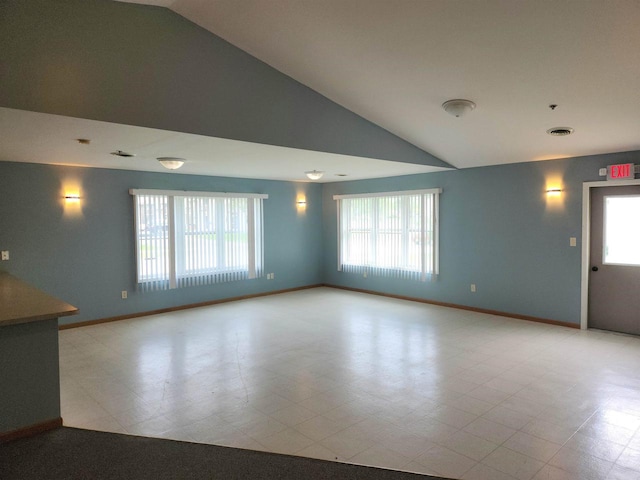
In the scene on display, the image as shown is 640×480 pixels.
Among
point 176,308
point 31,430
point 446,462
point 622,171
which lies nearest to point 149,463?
point 31,430

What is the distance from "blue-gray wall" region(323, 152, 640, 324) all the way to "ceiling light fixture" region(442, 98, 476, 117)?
89.4 inches

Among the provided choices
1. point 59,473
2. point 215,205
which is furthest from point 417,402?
point 215,205

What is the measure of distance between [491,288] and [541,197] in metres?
1.53

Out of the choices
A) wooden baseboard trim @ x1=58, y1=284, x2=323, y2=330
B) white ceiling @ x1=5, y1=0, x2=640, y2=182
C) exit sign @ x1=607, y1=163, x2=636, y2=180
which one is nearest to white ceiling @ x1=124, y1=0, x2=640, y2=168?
white ceiling @ x1=5, y1=0, x2=640, y2=182

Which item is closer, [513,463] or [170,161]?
[513,463]

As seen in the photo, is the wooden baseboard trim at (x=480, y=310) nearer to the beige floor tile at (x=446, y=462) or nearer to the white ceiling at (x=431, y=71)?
the white ceiling at (x=431, y=71)

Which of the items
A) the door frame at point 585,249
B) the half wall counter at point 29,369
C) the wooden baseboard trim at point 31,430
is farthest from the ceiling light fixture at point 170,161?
the door frame at point 585,249

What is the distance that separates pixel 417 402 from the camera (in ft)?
11.2

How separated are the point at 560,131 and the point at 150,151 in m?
4.54

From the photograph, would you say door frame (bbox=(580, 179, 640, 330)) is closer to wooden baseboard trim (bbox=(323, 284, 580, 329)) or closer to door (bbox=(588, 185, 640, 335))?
door (bbox=(588, 185, 640, 335))

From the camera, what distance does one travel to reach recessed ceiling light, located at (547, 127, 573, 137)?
14.9ft

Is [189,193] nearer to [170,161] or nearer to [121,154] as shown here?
[170,161]

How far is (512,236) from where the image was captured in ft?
20.0

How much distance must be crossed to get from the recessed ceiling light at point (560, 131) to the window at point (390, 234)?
2.32m
